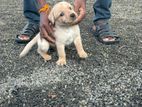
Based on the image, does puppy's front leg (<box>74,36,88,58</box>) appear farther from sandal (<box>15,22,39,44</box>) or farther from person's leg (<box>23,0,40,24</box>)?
person's leg (<box>23,0,40,24</box>)

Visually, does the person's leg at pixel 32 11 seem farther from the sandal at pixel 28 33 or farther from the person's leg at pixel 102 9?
the person's leg at pixel 102 9

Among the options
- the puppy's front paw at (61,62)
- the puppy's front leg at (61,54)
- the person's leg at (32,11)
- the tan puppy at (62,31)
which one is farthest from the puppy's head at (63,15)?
the person's leg at (32,11)

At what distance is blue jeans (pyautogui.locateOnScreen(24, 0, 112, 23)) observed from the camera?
474 cm

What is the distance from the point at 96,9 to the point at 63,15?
113 centimetres

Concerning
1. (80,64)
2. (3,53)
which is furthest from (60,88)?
(3,53)

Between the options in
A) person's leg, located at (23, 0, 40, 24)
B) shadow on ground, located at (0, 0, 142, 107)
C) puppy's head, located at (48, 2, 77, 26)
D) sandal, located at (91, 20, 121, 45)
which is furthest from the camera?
person's leg, located at (23, 0, 40, 24)

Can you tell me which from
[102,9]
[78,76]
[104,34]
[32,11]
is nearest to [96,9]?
[102,9]

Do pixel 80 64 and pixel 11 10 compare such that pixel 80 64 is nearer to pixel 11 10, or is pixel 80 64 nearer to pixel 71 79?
pixel 71 79

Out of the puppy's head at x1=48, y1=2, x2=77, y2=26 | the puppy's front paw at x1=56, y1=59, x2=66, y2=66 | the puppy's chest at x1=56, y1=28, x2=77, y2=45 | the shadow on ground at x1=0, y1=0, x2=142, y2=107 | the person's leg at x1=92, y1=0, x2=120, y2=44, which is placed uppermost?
the puppy's head at x1=48, y1=2, x2=77, y2=26

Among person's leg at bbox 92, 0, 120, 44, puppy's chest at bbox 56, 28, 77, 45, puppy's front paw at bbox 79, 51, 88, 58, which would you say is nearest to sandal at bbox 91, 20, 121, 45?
person's leg at bbox 92, 0, 120, 44

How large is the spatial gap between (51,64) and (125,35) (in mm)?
1285

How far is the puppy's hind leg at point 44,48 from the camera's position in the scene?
4.02 m

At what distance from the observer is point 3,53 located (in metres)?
4.37

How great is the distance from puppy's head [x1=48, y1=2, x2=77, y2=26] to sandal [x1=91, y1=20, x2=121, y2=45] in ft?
2.65
